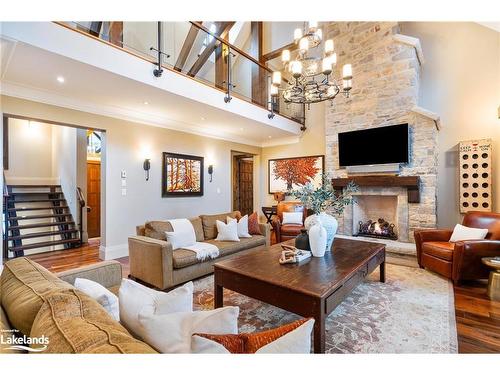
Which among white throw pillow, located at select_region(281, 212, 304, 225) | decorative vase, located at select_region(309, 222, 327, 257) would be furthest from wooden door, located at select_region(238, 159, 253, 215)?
decorative vase, located at select_region(309, 222, 327, 257)

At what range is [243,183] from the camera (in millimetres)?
8391

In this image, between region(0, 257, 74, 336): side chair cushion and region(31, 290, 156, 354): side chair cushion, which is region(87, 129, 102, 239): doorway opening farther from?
region(31, 290, 156, 354): side chair cushion

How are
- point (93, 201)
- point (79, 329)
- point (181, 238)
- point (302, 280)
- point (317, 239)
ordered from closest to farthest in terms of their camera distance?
point (79, 329)
point (302, 280)
point (317, 239)
point (181, 238)
point (93, 201)

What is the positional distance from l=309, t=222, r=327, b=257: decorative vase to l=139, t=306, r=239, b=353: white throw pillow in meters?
1.77

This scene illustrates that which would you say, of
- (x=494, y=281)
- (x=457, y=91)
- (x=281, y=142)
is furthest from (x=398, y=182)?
(x=281, y=142)

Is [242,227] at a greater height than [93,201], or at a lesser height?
lesser

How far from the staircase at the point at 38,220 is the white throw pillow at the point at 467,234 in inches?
257

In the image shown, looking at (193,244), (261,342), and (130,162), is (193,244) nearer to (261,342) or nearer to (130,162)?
(130,162)

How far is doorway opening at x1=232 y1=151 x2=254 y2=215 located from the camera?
8.07 metres

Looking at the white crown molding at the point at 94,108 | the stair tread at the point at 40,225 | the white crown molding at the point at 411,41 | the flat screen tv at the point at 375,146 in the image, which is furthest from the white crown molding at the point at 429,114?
the stair tread at the point at 40,225

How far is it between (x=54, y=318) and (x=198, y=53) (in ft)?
19.3

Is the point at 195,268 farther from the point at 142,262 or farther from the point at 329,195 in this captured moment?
the point at 329,195

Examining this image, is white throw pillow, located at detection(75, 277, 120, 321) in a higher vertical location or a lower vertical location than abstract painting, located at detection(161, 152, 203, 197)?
lower

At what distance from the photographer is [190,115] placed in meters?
4.67
